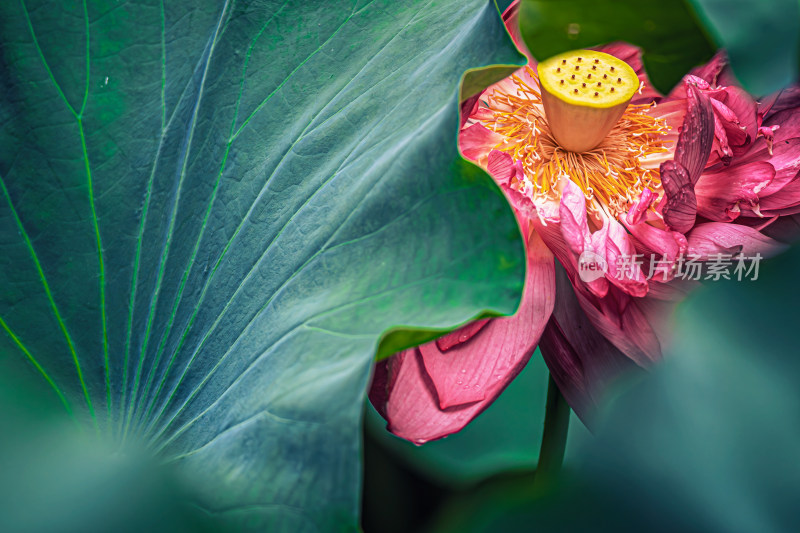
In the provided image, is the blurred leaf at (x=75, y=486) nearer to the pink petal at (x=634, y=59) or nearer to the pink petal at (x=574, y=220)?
the pink petal at (x=574, y=220)

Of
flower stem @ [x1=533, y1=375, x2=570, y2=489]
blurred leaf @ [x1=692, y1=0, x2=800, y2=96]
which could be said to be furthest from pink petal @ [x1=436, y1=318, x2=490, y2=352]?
blurred leaf @ [x1=692, y1=0, x2=800, y2=96]

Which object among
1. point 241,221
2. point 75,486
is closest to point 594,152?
point 241,221

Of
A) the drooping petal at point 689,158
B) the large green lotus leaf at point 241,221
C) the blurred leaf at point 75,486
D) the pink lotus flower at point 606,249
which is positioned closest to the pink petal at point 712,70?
the pink lotus flower at point 606,249

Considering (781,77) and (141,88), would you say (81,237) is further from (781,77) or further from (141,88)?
(781,77)

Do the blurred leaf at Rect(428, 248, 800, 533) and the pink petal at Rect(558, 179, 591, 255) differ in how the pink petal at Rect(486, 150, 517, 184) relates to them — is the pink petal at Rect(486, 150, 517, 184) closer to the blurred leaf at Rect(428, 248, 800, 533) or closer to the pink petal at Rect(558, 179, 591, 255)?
the pink petal at Rect(558, 179, 591, 255)

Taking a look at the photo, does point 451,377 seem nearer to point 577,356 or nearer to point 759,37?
point 577,356

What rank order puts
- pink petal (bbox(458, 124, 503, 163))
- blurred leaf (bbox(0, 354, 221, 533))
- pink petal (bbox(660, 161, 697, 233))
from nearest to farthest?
blurred leaf (bbox(0, 354, 221, 533)) < pink petal (bbox(660, 161, 697, 233)) < pink petal (bbox(458, 124, 503, 163))
